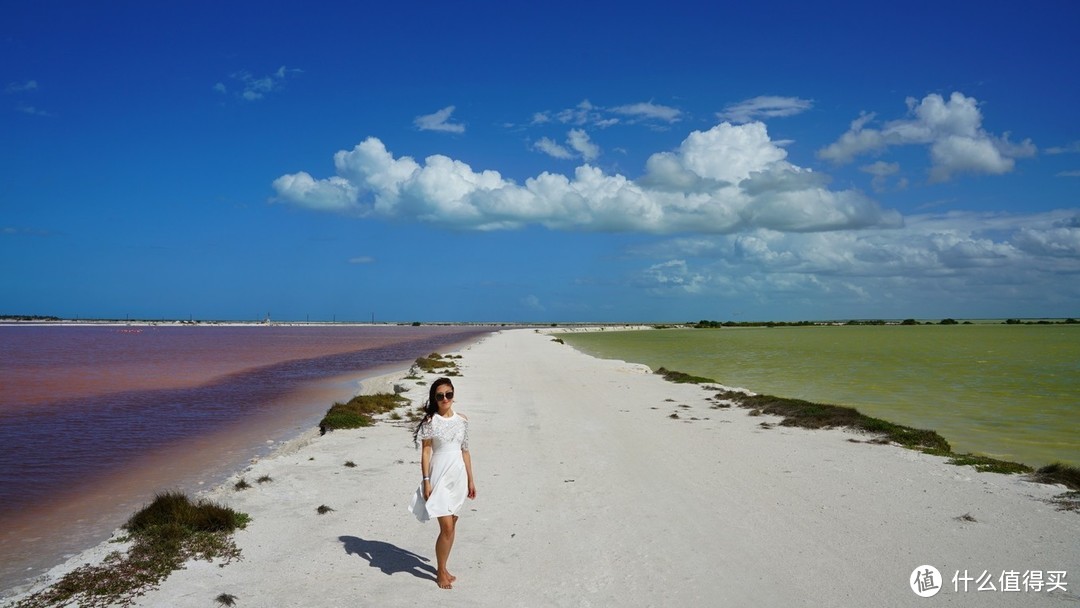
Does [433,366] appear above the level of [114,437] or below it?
above

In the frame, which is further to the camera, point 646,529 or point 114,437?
point 114,437

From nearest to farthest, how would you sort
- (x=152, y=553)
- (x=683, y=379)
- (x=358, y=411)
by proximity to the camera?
(x=152, y=553), (x=358, y=411), (x=683, y=379)

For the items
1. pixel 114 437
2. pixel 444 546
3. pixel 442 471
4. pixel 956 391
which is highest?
pixel 442 471

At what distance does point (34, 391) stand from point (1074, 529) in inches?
1286

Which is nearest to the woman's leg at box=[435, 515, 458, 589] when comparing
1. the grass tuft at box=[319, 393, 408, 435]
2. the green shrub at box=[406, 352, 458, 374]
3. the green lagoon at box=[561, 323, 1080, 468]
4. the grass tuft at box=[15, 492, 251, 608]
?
the grass tuft at box=[15, 492, 251, 608]

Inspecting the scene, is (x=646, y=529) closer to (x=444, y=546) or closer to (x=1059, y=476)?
(x=444, y=546)

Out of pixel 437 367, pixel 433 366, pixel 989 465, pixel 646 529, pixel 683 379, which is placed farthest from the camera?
pixel 433 366

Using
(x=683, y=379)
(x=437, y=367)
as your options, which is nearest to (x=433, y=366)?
(x=437, y=367)

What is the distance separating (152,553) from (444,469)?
3.54 m

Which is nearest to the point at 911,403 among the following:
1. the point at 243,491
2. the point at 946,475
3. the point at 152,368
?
the point at 946,475

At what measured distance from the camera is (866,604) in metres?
6.05

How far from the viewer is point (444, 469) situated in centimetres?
641

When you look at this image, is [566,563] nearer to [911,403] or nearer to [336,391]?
[911,403]

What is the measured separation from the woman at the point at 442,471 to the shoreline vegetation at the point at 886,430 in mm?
8155
